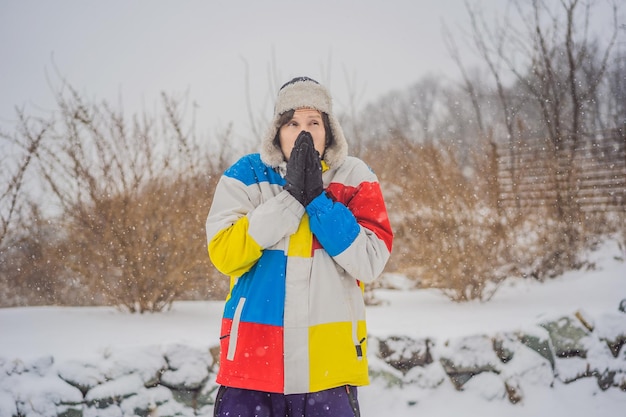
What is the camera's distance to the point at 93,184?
3.76 meters

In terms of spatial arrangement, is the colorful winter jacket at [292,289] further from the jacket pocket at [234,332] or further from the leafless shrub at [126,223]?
the leafless shrub at [126,223]

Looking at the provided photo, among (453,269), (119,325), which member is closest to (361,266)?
(119,325)

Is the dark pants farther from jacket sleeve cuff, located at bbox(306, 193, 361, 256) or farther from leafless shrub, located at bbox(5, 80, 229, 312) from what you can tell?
leafless shrub, located at bbox(5, 80, 229, 312)

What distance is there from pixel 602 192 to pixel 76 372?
19.5ft

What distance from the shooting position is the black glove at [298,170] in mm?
1316

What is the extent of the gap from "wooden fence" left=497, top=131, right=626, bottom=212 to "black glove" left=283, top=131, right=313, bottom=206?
3.71 meters

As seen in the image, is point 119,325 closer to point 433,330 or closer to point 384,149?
point 433,330

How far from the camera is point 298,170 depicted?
1.32 metres

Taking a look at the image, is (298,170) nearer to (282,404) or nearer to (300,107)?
(300,107)

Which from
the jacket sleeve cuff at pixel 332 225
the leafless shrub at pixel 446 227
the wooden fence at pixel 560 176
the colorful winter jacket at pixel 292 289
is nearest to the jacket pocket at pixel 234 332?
the colorful winter jacket at pixel 292 289

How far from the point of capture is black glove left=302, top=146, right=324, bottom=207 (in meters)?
1.33

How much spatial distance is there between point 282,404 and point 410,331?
7.52ft

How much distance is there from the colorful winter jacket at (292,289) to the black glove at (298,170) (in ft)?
0.10

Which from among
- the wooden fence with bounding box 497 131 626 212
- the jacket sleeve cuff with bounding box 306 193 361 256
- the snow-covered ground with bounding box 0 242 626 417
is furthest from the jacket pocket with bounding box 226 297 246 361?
the wooden fence with bounding box 497 131 626 212
